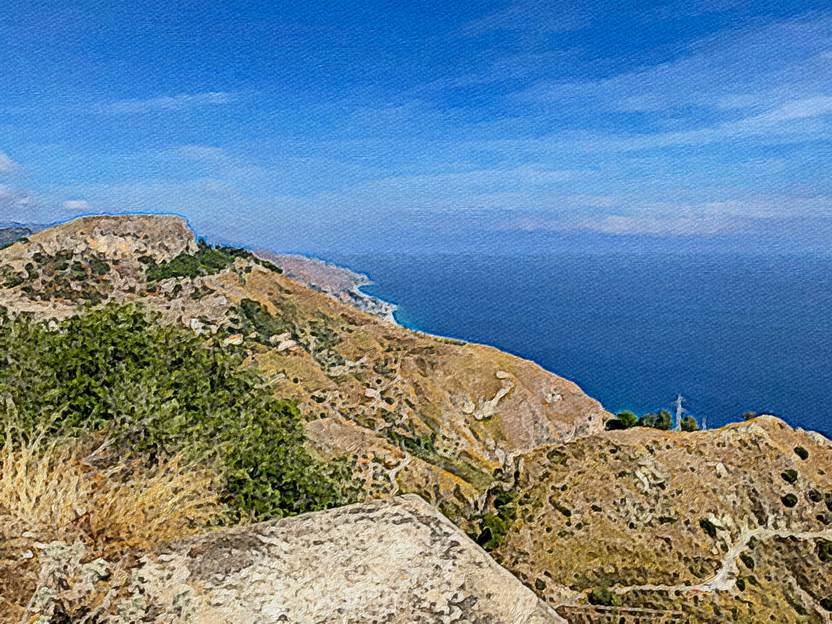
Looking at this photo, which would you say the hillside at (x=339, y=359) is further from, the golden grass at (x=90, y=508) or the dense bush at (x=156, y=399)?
the golden grass at (x=90, y=508)

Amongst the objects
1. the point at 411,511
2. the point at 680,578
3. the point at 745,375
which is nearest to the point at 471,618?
the point at 411,511

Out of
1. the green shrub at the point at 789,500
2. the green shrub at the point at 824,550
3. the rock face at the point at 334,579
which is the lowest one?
the green shrub at the point at 824,550

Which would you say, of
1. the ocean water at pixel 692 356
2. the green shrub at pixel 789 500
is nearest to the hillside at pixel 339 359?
the green shrub at pixel 789 500

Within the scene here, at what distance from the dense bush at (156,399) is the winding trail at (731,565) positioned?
21765 mm

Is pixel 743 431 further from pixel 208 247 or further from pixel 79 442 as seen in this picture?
pixel 208 247

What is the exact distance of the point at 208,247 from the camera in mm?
99688

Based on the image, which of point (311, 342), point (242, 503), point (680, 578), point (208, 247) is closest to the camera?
point (242, 503)

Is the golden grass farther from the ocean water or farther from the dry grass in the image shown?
the ocean water

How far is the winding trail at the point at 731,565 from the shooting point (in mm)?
Answer: 28469

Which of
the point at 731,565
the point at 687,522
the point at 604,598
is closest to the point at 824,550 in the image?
the point at 731,565

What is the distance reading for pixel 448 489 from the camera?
44.8 m

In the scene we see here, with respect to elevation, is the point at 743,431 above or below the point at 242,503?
below

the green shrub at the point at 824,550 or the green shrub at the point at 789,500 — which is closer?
the green shrub at the point at 824,550

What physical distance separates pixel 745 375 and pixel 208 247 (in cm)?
10912
